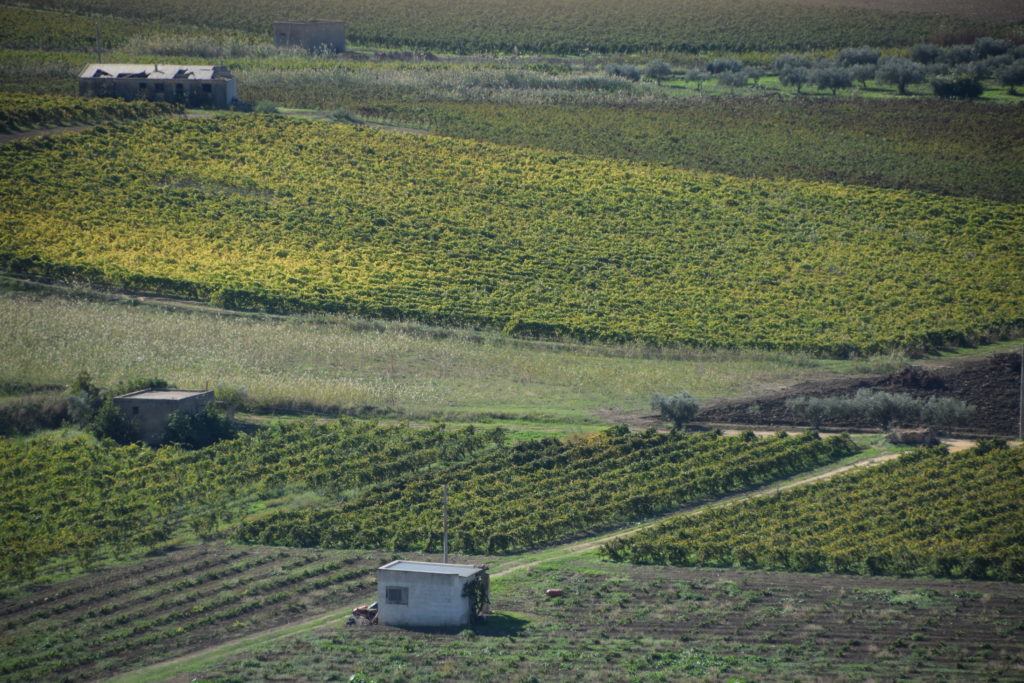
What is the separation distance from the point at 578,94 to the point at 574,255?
38740 mm

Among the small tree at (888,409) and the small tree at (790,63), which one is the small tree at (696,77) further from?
the small tree at (888,409)

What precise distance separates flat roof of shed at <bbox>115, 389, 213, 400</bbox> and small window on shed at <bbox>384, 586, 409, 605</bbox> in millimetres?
20930

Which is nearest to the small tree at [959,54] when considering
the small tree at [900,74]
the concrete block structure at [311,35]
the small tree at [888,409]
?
the small tree at [900,74]

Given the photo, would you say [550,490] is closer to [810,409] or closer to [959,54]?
[810,409]

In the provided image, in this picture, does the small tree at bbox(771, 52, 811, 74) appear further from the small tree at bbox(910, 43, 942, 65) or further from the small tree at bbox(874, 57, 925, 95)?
the small tree at bbox(910, 43, 942, 65)

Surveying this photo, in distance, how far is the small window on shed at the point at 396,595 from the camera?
41219 mm

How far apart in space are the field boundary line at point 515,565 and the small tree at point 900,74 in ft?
233

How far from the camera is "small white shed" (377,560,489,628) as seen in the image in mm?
40906

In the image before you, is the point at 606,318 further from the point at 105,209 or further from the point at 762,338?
the point at 105,209

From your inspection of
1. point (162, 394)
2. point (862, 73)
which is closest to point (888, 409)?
point (162, 394)

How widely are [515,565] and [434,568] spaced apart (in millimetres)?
4847

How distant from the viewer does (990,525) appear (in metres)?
47.3

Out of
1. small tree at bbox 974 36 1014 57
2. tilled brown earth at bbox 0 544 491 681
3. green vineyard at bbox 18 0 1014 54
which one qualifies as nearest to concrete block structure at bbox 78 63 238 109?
green vineyard at bbox 18 0 1014 54

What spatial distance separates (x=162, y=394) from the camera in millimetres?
60531
